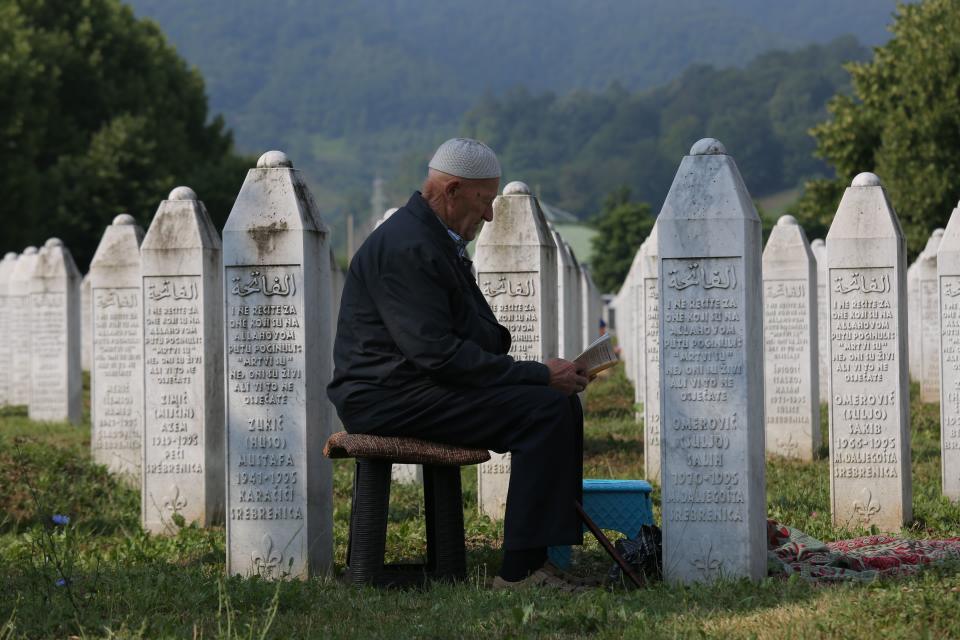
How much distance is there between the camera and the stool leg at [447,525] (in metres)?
7.14

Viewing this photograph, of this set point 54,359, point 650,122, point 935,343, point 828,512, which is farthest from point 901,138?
point 650,122

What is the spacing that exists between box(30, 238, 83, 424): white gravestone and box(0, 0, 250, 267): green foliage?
704 inches

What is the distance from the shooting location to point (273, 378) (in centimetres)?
760

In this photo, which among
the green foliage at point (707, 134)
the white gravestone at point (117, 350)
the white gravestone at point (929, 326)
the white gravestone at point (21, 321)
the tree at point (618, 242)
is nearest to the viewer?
the white gravestone at point (117, 350)

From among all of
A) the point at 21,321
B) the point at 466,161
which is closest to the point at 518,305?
the point at 466,161

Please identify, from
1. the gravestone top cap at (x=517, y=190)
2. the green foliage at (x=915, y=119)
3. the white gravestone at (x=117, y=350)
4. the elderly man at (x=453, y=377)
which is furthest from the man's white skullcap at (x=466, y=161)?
the green foliage at (x=915, y=119)

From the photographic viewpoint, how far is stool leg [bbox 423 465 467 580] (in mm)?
7137

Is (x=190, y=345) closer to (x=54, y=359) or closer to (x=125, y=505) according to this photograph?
(x=125, y=505)

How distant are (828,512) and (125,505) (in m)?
5.24

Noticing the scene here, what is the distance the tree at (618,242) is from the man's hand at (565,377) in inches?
2668

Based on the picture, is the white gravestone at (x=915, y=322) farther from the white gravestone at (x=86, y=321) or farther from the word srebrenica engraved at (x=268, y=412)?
the word srebrenica engraved at (x=268, y=412)

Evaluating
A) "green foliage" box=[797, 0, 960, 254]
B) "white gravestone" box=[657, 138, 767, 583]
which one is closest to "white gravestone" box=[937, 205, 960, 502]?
"white gravestone" box=[657, 138, 767, 583]

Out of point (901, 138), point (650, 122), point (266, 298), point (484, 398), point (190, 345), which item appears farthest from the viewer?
point (650, 122)

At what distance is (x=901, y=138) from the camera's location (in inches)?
1155
